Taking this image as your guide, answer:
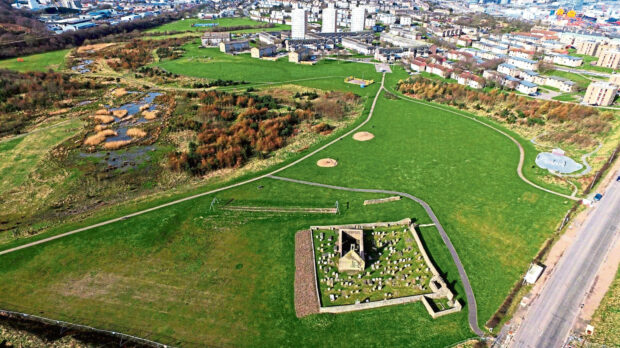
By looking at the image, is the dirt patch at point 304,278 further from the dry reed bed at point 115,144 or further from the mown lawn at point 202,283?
the dry reed bed at point 115,144

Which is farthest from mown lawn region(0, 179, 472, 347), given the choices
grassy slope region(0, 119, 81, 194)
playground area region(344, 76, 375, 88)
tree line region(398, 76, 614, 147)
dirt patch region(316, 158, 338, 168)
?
playground area region(344, 76, 375, 88)

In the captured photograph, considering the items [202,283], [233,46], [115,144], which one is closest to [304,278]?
[202,283]

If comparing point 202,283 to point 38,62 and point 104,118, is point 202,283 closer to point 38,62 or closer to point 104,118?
point 104,118

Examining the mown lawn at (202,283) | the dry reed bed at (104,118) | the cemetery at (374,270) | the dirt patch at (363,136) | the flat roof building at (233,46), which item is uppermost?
the flat roof building at (233,46)

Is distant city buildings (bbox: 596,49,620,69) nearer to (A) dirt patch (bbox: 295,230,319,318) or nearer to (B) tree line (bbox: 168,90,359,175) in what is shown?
(B) tree line (bbox: 168,90,359,175)

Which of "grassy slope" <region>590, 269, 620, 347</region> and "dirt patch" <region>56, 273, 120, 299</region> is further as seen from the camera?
"dirt patch" <region>56, 273, 120, 299</region>

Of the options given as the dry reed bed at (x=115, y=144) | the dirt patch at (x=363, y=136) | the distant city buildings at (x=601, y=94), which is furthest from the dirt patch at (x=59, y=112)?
the distant city buildings at (x=601, y=94)

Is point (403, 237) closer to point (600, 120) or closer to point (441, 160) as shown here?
point (441, 160)
